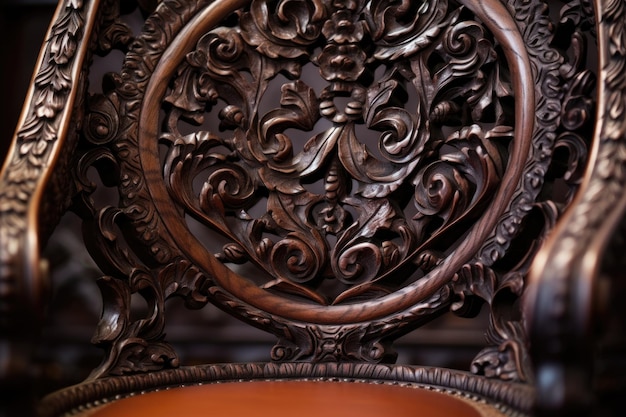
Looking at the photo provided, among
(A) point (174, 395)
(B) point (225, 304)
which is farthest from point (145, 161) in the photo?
(A) point (174, 395)

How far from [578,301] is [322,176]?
0.51 meters

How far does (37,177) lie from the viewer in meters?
0.73

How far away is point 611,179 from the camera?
1.92 ft

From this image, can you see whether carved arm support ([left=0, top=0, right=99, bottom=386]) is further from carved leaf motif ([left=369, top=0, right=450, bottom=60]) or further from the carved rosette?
carved leaf motif ([left=369, top=0, right=450, bottom=60])

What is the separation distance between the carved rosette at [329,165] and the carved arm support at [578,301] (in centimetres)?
27

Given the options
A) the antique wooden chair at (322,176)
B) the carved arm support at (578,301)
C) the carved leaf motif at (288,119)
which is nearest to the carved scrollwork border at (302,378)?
the antique wooden chair at (322,176)

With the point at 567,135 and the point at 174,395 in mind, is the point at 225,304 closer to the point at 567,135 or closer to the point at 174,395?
the point at 174,395

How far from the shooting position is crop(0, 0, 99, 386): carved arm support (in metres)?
0.60

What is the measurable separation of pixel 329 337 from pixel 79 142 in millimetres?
373

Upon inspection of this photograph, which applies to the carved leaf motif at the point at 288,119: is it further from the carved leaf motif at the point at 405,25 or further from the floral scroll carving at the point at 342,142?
the carved leaf motif at the point at 405,25

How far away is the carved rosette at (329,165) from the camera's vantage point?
0.87m

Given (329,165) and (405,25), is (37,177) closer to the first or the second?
(329,165)

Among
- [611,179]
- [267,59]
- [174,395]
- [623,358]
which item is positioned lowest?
[174,395]

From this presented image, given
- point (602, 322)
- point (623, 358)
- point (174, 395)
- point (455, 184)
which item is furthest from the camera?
point (455, 184)
